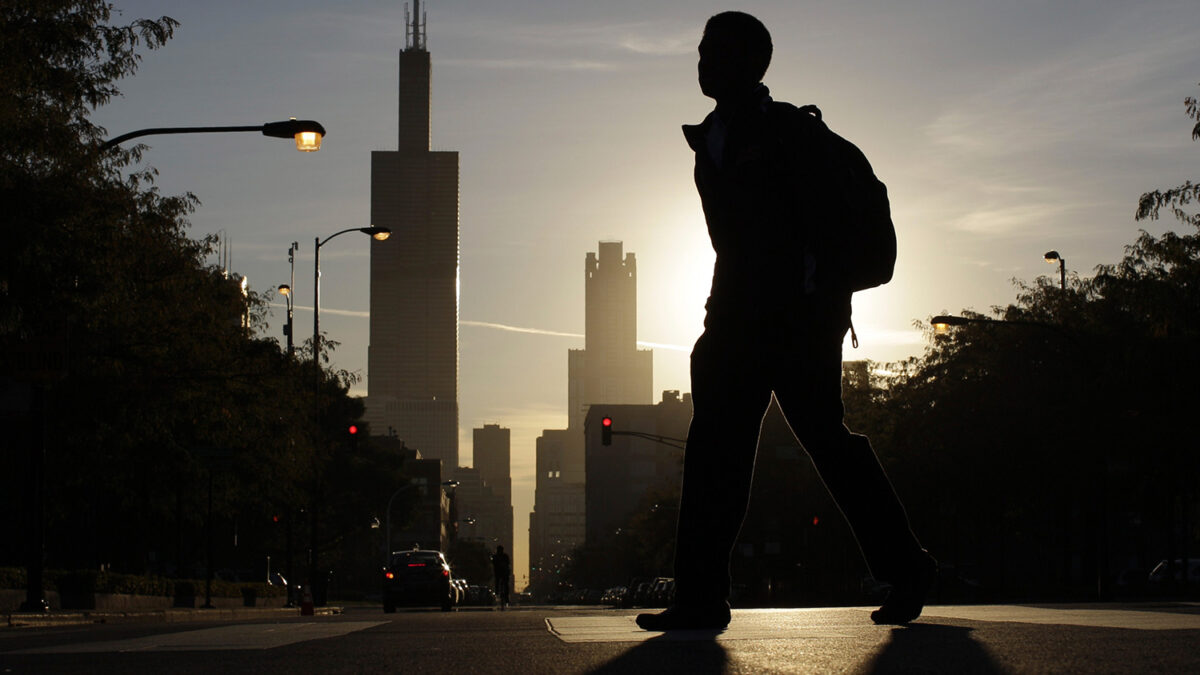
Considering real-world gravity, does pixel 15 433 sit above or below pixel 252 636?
above

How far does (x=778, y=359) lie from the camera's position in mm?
4953

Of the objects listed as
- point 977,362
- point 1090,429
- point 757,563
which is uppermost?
point 977,362

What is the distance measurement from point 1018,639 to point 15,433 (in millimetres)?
22048

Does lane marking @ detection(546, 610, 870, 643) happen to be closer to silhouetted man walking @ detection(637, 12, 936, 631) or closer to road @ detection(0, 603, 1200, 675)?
road @ detection(0, 603, 1200, 675)

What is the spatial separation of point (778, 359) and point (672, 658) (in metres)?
1.37

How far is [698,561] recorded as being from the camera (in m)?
4.95

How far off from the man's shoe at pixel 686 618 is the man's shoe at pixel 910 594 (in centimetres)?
59

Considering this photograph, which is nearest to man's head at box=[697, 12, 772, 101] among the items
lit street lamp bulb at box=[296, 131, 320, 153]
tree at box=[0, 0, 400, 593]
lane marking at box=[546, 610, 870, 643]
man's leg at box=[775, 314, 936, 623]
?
man's leg at box=[775, 314, 936, 623]

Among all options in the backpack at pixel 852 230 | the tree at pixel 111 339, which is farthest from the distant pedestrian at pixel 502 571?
the backpack at pixel 852 230

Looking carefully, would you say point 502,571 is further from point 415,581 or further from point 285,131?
point 285,131

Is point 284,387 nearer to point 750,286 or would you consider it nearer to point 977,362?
point 977,362

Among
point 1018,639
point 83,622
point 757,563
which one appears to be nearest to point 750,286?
point 1018,639

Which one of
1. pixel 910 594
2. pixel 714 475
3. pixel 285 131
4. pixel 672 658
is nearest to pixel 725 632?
pixel 714 475

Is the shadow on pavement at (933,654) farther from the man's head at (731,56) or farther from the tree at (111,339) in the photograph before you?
the tree at (111,339)
